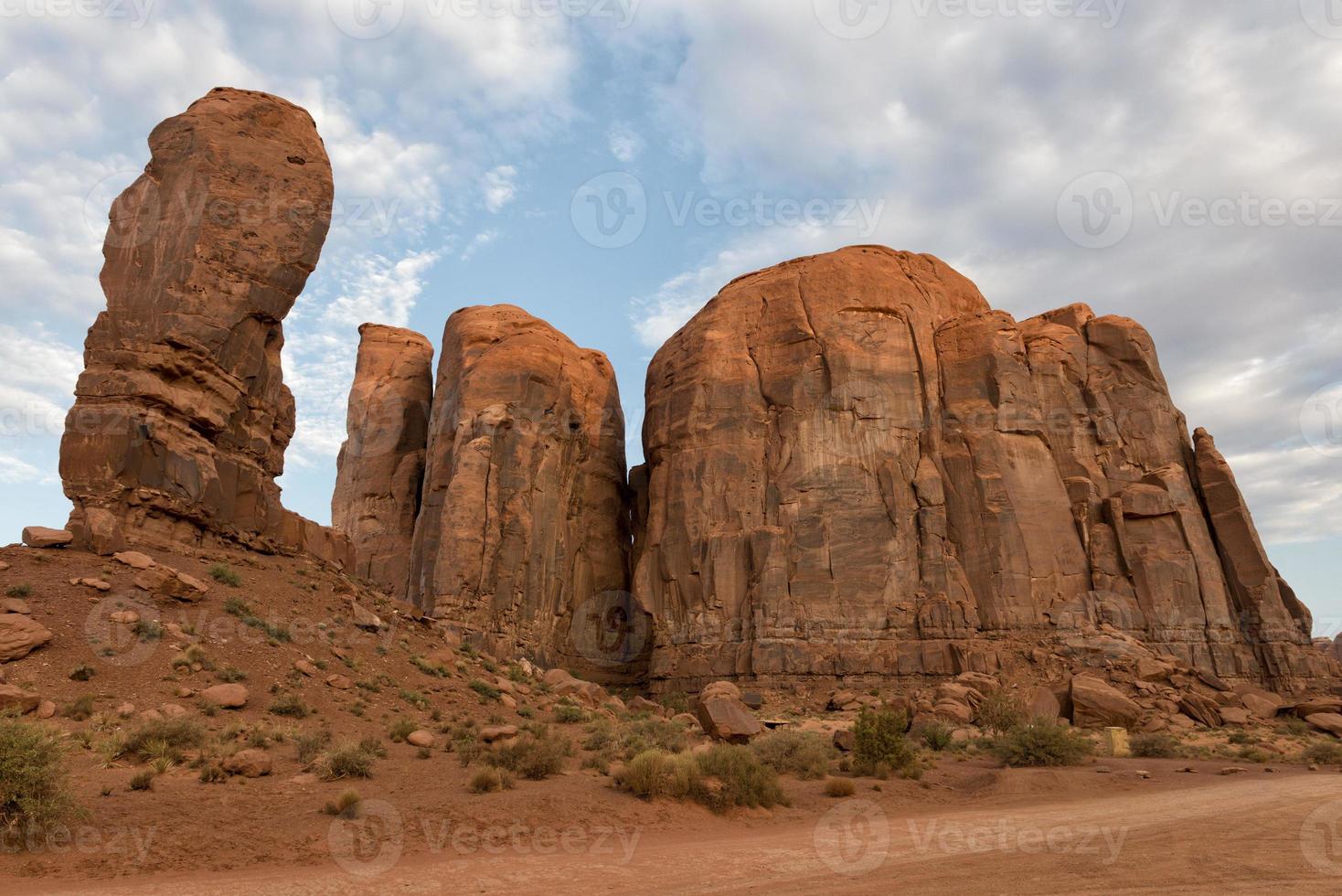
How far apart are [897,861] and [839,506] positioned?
3107 centimetres

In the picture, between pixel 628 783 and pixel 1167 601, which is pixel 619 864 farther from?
pixel 1167 601

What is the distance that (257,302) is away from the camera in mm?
23219

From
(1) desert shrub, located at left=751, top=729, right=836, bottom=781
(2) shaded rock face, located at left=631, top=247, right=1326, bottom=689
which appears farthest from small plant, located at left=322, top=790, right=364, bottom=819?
(2) shaded rock face, located at left=631, top=247, right=1326, bottom=689

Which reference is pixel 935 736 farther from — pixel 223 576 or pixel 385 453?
pixel 385 453

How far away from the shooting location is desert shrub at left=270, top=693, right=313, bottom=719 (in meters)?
14.9

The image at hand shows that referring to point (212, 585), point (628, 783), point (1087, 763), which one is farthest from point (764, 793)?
point (212, 585)

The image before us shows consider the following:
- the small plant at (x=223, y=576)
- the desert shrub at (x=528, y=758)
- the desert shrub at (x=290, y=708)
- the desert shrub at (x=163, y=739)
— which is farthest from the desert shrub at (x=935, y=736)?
the small plant at (x=223, y=576)

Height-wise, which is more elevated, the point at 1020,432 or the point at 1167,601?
the point at 1020,432

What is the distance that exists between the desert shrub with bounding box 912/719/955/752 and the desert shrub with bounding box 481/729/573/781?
38.9 feet

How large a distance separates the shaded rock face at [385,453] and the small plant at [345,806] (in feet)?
127

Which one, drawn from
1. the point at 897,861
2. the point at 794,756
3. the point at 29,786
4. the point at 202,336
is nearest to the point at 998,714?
the point at 794,756

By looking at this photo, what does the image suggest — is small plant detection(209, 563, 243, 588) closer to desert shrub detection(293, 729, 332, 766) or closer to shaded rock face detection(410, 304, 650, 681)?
desert shrub detection(293, 729, 332, 766)

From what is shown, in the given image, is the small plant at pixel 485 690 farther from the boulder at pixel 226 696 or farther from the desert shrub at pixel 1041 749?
the desert shrub at pixel 1041 749

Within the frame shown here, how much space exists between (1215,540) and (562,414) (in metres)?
34.7
